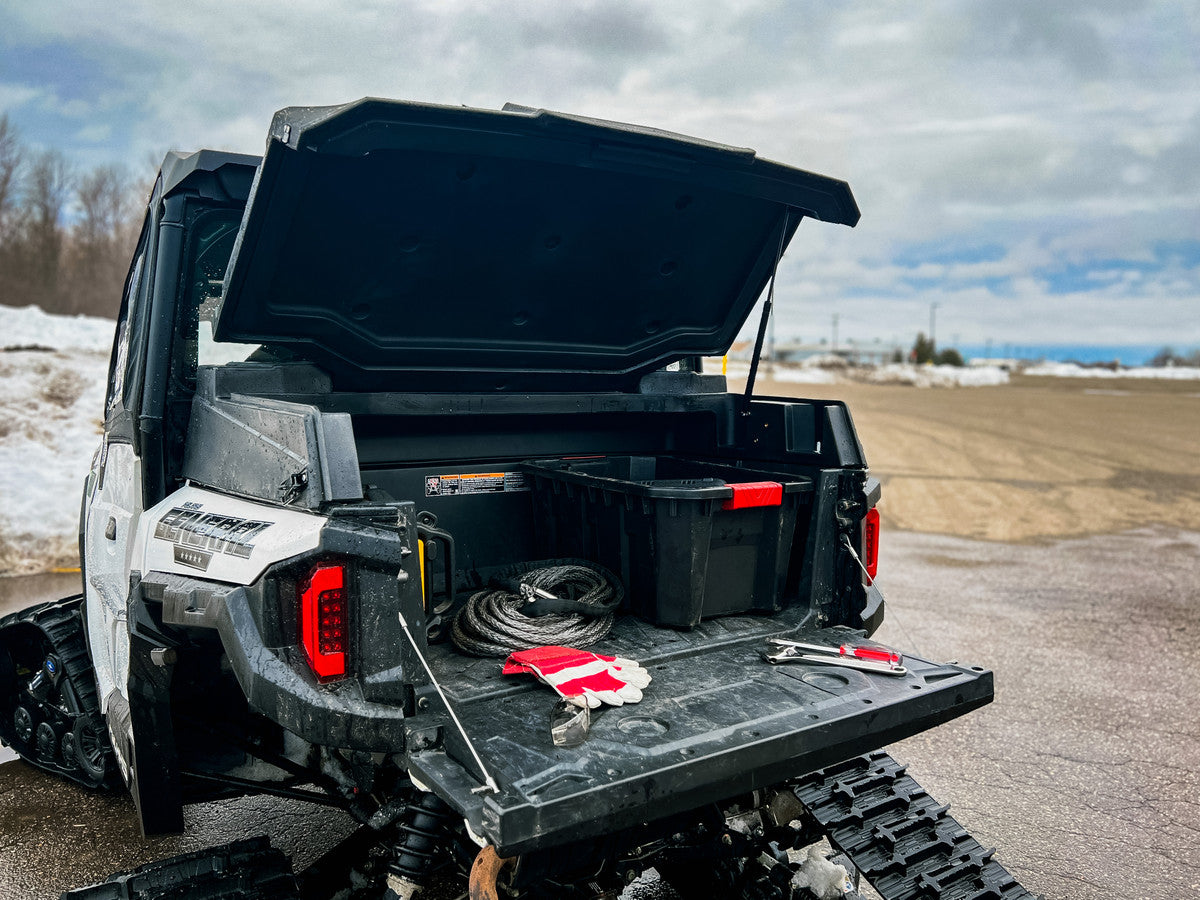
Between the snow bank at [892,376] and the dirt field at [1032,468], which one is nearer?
the dirt field at [1032,468]

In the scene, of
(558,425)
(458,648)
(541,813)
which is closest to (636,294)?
(558,425)

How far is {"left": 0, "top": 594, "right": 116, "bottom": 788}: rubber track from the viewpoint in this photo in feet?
12.5

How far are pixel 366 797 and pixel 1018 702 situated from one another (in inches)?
155

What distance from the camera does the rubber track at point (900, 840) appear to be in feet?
9.24

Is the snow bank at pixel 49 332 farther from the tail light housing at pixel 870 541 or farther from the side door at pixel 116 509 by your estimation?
the tail light housing at pixel 870 541

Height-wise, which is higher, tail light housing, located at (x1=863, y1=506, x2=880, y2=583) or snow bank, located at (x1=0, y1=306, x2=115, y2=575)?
tail light housing, located at (x1=863, y1=506, x2=880, y2=583)

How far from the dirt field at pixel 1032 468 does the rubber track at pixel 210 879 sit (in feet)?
29.2

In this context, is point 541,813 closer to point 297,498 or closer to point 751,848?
point 297,498

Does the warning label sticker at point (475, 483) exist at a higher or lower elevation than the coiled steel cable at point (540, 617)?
higher

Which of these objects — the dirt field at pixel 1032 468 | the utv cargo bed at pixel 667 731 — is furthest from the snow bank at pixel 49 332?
the utv cargo bed at pixel 667 731

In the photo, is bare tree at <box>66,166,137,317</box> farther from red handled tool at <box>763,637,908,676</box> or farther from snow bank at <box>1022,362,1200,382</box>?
snow bank at <box>1022,362,1200,382</box>

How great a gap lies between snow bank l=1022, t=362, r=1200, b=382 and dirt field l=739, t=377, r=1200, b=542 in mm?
30252

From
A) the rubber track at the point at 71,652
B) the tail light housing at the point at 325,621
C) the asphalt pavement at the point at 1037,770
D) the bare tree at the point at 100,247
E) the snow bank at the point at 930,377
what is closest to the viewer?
the tail light housing at the point at 325,621

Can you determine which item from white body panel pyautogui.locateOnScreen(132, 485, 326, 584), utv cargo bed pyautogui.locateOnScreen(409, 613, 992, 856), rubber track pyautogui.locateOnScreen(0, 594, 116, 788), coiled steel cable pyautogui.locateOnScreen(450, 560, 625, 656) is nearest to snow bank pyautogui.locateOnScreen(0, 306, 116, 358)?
rubber track pyautogui.locateOnScreen(0, 594, 116, 788)
